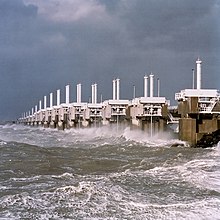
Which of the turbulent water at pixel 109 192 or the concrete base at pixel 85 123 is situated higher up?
the turbulent water at pixel 109 192

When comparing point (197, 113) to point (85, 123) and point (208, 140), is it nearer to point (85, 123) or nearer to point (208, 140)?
point (208, 140)

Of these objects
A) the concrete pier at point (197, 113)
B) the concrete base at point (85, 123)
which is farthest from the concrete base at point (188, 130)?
the concrete base at point (85, 123)

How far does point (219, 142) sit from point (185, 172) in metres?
19.3

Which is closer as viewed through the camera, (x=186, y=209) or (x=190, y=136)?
(x=186, y=209)

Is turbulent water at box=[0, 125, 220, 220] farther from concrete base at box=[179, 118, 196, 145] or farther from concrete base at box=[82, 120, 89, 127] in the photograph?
concrete base at box=[82, 120, 89, 127]

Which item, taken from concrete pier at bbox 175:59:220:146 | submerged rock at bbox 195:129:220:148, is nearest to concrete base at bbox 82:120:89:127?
concrete pier at bbox 175:59:220:146

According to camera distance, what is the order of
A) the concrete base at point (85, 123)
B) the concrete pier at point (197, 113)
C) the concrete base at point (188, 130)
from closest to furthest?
1. the concrete base at point (188, 130)
2. the concrete pier at point (197, 113)
3. the concrete base at point (85, 123)

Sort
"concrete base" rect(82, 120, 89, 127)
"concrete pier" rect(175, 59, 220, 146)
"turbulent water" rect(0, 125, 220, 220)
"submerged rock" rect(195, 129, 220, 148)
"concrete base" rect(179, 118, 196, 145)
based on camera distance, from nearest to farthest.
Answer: "turbulent water" rect(0, 125, 220, 220)
"submerged rock" rect(195, 129, 220, 148)
"concrete base" rect(179, 118, 196, 145)
"concrete pier" rect(175, 59, 220, 146)
"concrete base" rect(82, 120, 89, 127)

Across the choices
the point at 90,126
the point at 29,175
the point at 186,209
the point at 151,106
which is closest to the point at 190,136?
the point at 151,106

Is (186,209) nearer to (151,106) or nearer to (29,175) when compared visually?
(29,175)

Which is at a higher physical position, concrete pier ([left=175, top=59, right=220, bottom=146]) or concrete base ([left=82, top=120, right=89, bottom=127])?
concrete pier ([left=175, top=59, right=220, bottom=146])

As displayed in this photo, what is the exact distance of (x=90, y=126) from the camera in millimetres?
84250

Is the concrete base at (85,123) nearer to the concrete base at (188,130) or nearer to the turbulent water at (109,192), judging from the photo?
the concrete base at (188,130)

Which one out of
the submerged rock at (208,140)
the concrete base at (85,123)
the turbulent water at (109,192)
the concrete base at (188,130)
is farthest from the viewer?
the concrete base at (85,123)
